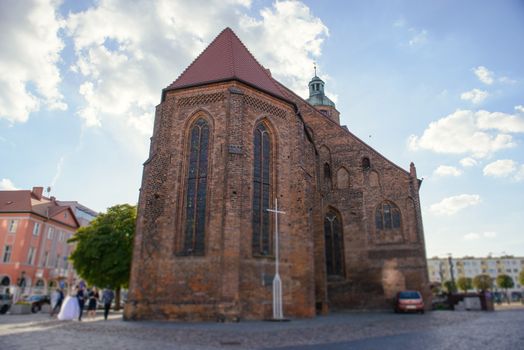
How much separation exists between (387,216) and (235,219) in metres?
13.2

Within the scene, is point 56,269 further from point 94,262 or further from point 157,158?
point 157,158

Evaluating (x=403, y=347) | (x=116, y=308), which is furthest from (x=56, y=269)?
(x=403, y=347)


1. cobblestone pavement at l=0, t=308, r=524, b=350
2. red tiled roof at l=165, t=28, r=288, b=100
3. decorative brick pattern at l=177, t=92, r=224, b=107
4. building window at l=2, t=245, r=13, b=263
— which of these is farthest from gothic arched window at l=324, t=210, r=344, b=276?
building window at l=2, t=245, r=13, b=263

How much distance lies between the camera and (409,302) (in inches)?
846

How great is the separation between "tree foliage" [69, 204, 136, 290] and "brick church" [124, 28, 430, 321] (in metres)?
11.4

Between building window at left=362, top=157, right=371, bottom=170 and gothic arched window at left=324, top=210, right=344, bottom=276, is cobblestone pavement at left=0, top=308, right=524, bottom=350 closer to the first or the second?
gothic arched window at left=324, top=210, right=344, bottom=276

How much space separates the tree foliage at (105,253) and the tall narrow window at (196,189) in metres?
12.3

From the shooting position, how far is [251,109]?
61.7 ft

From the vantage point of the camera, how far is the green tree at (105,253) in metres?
26.7

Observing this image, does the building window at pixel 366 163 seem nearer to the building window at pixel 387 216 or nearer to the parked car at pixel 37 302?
the building window at pixel 387 216

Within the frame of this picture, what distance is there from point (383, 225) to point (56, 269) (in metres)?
37.7

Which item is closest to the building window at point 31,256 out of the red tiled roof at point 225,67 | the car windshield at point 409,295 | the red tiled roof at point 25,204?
the red tiled roof at point 25,204

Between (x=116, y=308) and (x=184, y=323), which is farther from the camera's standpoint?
(x=116, y=308)

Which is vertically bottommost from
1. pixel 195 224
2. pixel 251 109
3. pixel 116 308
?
pixel 116 308
